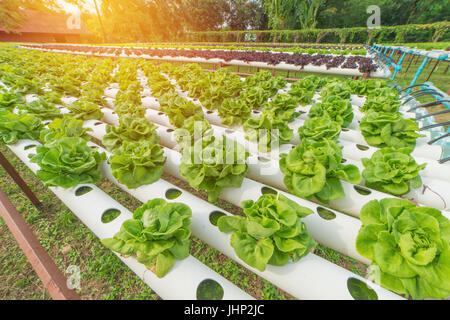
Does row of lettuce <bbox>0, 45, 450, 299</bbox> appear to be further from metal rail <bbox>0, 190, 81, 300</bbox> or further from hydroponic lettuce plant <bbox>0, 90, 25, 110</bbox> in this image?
hydroponic lettuce plant <bbox>0, 90, 25, 110</bbox>

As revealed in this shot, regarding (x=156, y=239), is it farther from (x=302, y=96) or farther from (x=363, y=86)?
(x=363, y=86)

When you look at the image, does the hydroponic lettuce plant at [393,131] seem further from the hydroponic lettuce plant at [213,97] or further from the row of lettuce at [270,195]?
the hydroponic lettuce plant at [213,97]

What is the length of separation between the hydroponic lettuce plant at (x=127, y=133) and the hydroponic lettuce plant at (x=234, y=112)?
140 centimetres

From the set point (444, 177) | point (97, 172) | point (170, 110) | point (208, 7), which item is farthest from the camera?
point (208, 7)

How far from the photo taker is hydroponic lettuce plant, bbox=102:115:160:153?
2.84m

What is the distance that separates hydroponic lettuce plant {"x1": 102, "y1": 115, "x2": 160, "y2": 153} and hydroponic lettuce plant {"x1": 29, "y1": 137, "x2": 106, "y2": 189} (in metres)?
0.36

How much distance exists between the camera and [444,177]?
231cm

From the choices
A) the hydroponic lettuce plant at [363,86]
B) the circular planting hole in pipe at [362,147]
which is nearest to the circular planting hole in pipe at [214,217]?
the circular planting hole in pipe at [362,147]

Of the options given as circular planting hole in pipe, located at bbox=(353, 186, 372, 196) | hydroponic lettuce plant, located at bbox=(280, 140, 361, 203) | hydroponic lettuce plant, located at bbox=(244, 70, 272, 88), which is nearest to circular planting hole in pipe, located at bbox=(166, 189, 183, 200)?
hydroponic lettuce plant, located at bbox=(280, 140, 361, 203)

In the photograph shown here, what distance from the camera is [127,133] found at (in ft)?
9.46

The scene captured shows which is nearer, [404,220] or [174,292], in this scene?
[404,220]
